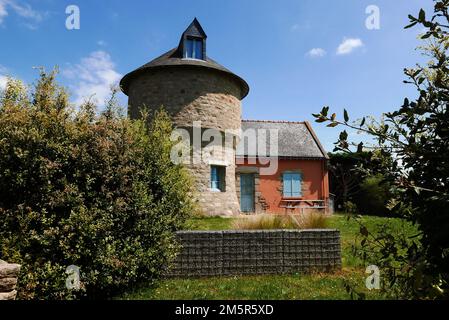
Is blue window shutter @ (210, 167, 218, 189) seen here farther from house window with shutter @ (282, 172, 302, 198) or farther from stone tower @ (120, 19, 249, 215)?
house window with shutter @ (282, 172, 302, 198)

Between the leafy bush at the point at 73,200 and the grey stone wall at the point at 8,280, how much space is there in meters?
0.59

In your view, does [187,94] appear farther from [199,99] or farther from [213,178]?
[213,178]

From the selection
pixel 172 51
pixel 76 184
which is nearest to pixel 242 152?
pixel 172 51

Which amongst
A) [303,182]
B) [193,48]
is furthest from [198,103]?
[303,182]

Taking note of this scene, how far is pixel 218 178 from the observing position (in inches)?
649

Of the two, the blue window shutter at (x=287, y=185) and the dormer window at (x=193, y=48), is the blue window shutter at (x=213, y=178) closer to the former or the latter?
the dormer window at (x=193, y=48)

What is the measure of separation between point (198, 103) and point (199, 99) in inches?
7.6

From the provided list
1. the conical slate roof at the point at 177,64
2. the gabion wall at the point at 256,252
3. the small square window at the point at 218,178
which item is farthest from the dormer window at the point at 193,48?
the gabion wall at the point at 256,252

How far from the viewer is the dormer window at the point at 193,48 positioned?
16.5 m

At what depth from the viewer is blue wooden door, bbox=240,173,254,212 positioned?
63.2 feet

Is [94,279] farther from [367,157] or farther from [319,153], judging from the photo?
[319,153]

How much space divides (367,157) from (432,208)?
62cm
